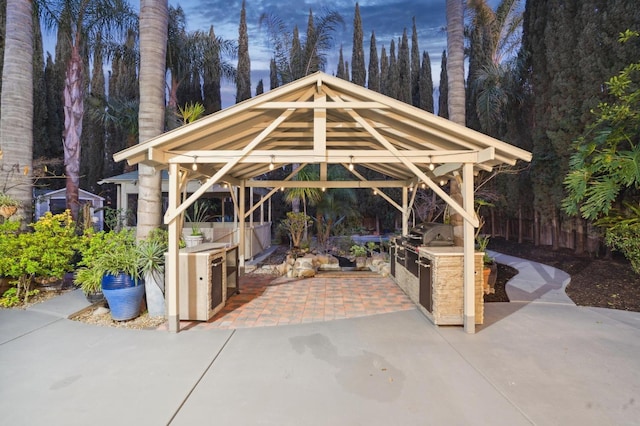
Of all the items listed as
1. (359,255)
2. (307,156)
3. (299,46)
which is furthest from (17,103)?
(299,46)

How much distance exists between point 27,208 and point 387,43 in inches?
1063

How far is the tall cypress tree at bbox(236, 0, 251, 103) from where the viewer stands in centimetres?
2272

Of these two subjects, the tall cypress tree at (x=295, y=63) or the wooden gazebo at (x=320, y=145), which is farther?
the tall cypress tree at (x=295, y=63)

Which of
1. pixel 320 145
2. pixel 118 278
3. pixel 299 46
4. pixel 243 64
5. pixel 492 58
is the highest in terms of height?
pixel 243 64

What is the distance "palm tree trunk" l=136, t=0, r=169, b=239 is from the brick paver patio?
7.00ft

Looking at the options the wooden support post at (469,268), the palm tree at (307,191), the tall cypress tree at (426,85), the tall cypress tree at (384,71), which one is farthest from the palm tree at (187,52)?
the tall cypress tree at (426,85)

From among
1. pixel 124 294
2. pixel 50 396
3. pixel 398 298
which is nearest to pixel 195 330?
pixel 124 294

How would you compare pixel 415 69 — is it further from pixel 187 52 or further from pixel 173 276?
pixel 173 276

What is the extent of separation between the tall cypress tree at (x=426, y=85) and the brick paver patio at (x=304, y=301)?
1906 centimetres

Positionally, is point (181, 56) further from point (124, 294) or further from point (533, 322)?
point (533, 322)

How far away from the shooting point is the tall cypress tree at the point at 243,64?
74.5 ft

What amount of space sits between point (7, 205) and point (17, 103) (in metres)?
2.06

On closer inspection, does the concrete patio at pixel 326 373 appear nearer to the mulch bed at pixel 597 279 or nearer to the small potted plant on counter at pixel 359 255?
the mulch bed at pixel 597 279

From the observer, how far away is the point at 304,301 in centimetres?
587
